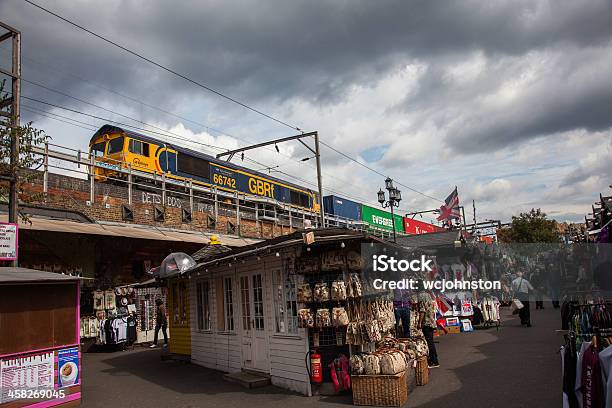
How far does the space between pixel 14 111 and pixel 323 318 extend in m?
7.74

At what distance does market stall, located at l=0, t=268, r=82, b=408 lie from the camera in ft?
26.3

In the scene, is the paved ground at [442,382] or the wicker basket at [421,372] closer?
the paved ground at [442,382]

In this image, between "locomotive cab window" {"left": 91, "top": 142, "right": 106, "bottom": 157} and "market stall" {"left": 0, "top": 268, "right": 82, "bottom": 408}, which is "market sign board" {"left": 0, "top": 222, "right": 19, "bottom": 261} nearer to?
"market stall" {"left": 0, "top": 268, "right": 82, "bottom": 408}

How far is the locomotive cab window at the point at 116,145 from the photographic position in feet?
72.5

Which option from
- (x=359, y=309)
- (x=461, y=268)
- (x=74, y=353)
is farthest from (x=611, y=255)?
(x=74, y=353)

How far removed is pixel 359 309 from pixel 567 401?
417 cm

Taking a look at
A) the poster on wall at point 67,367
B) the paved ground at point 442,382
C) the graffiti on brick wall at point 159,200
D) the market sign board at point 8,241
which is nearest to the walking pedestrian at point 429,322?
the paved ground at point 442,382

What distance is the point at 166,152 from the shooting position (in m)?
24.4

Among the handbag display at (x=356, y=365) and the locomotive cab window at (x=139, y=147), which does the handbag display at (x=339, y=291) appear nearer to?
the handbag display at (x=356, y=365)

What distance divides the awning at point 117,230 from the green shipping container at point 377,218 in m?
28.7

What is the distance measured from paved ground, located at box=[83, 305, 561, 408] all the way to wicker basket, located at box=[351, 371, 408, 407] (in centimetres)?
26

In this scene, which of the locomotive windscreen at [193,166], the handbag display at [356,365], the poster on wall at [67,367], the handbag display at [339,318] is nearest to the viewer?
the handbag display at [356,365]

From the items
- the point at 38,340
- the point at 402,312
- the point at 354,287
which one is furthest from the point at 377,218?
the point at 38,340

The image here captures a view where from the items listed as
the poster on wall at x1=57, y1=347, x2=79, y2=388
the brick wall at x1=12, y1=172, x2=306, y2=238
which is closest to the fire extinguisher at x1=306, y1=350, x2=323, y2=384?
the poster on wall at x1=57, y1=347, x2=79, y2=388
